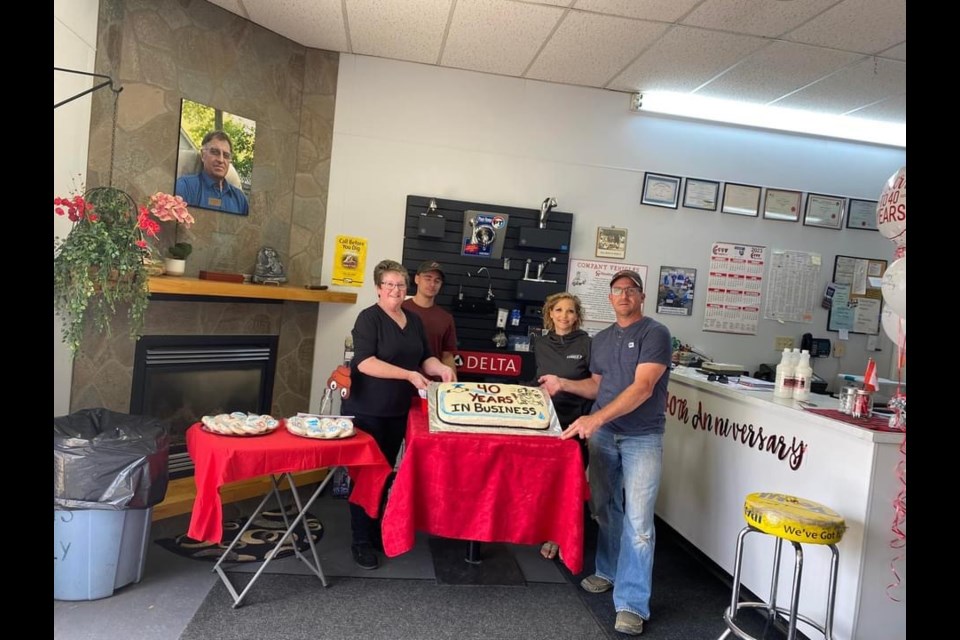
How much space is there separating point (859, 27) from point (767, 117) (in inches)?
66.3

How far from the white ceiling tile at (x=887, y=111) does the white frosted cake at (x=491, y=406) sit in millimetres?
3927

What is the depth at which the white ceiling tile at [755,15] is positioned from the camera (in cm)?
356

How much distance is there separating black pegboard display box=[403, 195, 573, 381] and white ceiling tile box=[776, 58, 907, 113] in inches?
80.3

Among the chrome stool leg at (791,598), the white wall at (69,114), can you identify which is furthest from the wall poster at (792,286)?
the white wall at (69,114)

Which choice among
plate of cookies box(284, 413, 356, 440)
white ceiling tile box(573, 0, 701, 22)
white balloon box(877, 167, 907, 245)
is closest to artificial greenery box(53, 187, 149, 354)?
plate of cookies box(284, 413, 356, 440)

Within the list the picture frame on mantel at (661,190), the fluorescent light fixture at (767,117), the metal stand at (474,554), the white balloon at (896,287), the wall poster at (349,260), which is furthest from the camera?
the picture frame on mantel at (661,190)

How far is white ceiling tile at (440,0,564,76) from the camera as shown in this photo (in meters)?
3.92

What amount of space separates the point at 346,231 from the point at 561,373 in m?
2.25

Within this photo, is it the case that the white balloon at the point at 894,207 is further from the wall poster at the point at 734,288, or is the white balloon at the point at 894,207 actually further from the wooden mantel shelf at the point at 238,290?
the wooden mantel shelf at the point at 238,290

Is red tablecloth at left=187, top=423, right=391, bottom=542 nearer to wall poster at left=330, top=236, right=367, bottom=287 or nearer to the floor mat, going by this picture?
the floor mat

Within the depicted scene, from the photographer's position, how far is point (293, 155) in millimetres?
4852

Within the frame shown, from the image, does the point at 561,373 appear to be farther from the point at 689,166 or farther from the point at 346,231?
the point at 689,166

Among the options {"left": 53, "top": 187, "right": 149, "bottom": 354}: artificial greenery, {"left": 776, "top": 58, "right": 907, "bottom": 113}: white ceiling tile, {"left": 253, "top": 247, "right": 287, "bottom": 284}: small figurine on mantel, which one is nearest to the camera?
{"left": 53, "top": 187, "right": 149, "bottom": 354}: artificial greenery

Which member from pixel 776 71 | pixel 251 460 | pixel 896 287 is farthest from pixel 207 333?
pixel 776 71
